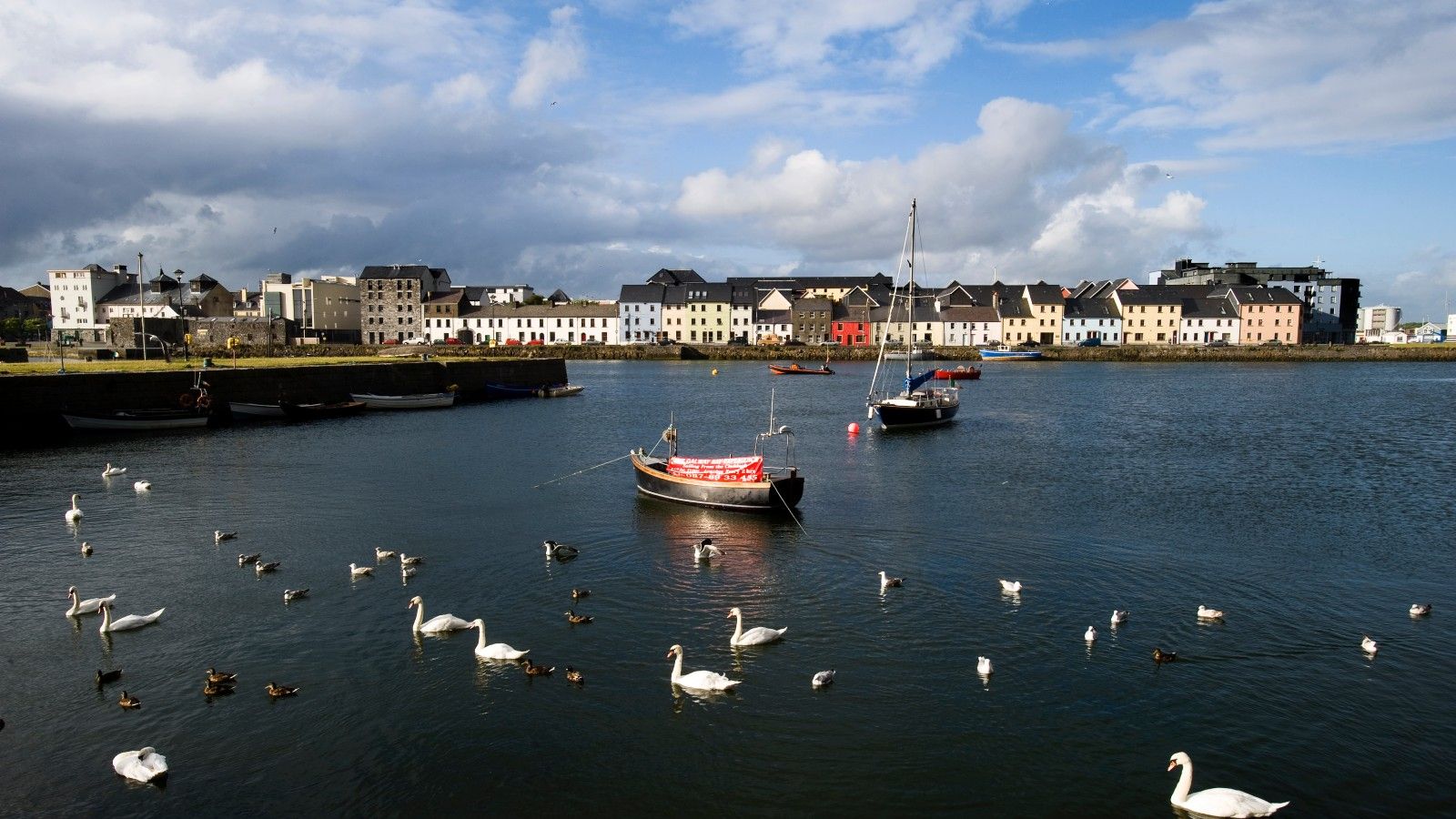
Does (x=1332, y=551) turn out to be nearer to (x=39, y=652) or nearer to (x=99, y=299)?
(x=39, y=652)

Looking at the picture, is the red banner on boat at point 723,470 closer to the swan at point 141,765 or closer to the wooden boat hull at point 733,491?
the wooden boat hull at point 733,491

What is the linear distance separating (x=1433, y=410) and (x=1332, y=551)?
5358cm

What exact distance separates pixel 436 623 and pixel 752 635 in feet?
19.3

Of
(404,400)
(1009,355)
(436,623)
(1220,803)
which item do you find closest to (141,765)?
(436,623)

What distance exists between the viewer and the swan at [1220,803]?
1107 centimetres

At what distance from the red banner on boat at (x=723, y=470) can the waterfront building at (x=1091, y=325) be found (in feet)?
453

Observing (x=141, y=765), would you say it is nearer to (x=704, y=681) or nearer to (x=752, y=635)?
(x=704, y=681)

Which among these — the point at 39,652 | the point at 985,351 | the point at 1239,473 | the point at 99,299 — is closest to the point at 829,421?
the point at 1239,473

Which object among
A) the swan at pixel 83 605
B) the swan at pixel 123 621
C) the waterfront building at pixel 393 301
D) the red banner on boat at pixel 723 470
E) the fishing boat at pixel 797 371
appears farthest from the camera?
the waterfront building at pixel 393 301

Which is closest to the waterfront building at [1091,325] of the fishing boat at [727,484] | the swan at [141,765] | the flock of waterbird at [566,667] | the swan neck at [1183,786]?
the fishing boat at [727,484]

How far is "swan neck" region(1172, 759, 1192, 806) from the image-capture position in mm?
11312

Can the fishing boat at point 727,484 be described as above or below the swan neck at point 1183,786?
above

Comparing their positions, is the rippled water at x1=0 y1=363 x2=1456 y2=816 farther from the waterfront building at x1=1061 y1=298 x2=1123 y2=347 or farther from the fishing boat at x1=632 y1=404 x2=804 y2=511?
the waterfront building at x1=1061 y1=298 x2=1123 y2=347

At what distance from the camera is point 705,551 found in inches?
866
